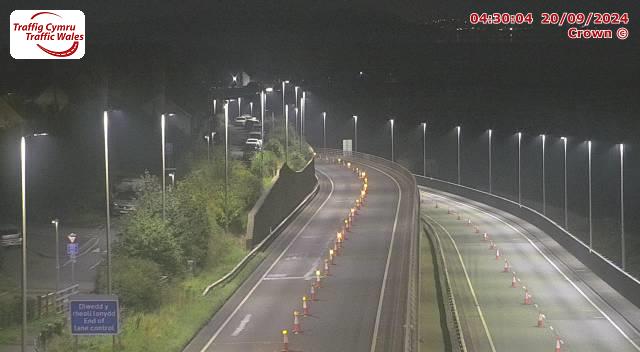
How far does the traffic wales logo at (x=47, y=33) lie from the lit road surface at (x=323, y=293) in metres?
11.0

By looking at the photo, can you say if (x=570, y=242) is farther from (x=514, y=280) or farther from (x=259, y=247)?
(x=259, y=247)

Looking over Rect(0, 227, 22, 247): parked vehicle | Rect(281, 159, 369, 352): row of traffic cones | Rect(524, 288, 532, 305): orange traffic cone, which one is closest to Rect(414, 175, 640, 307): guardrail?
Rect(524, 288, 532, 305): orange traffic cone

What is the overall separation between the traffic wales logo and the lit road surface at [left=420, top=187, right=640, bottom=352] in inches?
748

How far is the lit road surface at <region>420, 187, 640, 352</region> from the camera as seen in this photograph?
42.0 metres

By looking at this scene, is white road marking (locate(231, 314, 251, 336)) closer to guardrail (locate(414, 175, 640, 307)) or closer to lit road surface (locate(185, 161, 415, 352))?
lit road surface (locate(185, 161, 415, 352))

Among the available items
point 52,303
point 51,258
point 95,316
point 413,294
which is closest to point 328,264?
point 413,294

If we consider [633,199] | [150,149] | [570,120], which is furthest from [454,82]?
[150,149]

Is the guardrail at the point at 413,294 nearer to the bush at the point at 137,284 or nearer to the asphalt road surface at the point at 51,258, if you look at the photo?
the bush at the point at 137,284

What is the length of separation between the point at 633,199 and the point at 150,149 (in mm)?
58123

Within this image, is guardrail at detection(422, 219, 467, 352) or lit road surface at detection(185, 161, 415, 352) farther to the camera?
guardrail at detection(422, 219, 467, 352)

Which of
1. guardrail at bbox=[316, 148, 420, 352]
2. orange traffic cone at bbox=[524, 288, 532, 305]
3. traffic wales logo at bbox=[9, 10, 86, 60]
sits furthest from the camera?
orange traffic cone at bbox=[524, 288, 532, 305]

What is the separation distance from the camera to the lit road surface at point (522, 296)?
42000mm

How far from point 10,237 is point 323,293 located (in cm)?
1838

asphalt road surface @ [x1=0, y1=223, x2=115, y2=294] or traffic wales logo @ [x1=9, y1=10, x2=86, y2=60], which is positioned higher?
traffic wales logo @ [x1=9, y1=10, x2=86, y2=60]
